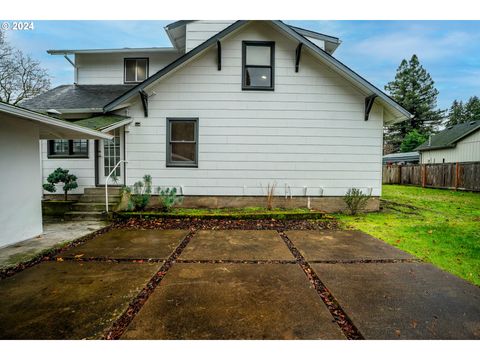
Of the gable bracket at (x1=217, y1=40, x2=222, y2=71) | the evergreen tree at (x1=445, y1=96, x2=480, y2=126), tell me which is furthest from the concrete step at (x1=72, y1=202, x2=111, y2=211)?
the evergreen tree at (x1=445, y1=96, x2=480, y2=126)

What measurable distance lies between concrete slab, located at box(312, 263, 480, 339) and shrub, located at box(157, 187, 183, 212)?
472 centimetres

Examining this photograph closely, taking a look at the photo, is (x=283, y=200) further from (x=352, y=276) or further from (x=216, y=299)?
(x=216, y=299)

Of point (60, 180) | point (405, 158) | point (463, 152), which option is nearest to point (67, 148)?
point (60, 180)

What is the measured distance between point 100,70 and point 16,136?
7123 millimetres

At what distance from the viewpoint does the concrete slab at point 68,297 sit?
1.99m

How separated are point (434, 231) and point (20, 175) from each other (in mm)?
8591

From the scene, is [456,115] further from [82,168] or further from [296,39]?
[82,168]

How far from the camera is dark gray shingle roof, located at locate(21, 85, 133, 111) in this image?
8.13m

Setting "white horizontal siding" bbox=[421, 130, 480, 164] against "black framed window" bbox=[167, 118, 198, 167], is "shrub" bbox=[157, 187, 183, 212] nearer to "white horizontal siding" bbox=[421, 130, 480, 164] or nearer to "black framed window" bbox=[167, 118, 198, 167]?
"black framed window" bbox=[167, 118, 198, 167]

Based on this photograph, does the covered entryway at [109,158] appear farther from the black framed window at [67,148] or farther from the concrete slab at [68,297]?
the concrete slab at [68,297]
